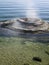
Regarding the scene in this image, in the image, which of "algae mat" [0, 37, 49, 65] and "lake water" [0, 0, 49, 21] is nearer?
"algae mat" [0, 37, 49, 65]

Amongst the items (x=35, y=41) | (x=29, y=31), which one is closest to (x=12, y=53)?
(x=35, y=41)

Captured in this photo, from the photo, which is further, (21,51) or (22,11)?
(22,11)

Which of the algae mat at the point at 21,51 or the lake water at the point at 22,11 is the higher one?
the lake water at the point at 22,11

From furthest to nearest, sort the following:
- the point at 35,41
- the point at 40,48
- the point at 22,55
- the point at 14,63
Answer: the point at 35,41
the point at 40,48
the point at 22,55
the point at 14,63

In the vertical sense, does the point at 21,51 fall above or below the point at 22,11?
below

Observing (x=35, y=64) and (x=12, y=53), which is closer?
(x=35, y=64)

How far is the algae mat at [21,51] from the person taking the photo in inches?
390

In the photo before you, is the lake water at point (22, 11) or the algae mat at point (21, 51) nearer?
the algae mat at point (21, 51)

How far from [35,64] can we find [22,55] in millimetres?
909

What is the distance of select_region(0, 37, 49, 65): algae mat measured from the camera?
9.91 metres

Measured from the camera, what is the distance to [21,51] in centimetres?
1102

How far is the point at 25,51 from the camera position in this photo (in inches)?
436

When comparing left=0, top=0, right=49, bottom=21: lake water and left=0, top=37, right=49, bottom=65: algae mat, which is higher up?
left=0, top=0, right=49, bottom=21: lake water

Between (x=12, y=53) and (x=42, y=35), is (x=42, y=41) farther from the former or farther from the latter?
(x=12, y=53)
